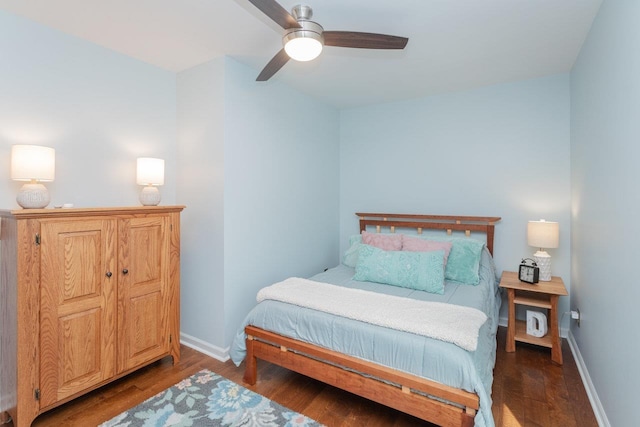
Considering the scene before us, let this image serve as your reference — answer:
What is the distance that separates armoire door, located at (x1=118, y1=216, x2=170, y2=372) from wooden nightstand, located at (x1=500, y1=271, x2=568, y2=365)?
9.36ft

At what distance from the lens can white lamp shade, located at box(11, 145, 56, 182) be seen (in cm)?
183

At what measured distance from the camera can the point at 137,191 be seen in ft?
8.93

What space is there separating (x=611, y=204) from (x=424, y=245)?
138cm

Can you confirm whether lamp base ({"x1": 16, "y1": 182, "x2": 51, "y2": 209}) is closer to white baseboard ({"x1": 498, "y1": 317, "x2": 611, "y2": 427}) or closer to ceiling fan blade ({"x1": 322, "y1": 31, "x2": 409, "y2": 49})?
ceiling fan blade ({"x1": 322, "y1": 31, "x2": 409, "y2": 49})

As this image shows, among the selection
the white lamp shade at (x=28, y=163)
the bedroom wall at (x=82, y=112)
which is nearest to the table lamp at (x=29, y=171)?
the white lamp shade at (x=28, y=163)

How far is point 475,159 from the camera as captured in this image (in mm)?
3330

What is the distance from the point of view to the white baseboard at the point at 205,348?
263cm

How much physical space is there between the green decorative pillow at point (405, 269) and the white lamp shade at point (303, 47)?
66.6 inches

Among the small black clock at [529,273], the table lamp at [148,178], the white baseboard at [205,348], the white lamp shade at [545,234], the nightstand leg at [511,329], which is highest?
the table lamp at [148,178]

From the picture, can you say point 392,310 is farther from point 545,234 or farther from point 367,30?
point 367,30

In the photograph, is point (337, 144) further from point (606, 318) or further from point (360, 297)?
point (606, 318)

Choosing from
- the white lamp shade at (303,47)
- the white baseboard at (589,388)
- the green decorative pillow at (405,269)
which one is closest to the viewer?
the white lamp shade at (303,47)

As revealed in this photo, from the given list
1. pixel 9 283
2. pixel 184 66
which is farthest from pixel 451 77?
pixel 9 283

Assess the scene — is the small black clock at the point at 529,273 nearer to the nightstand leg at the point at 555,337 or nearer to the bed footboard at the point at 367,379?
the nightstand leg at the point at 555,337
